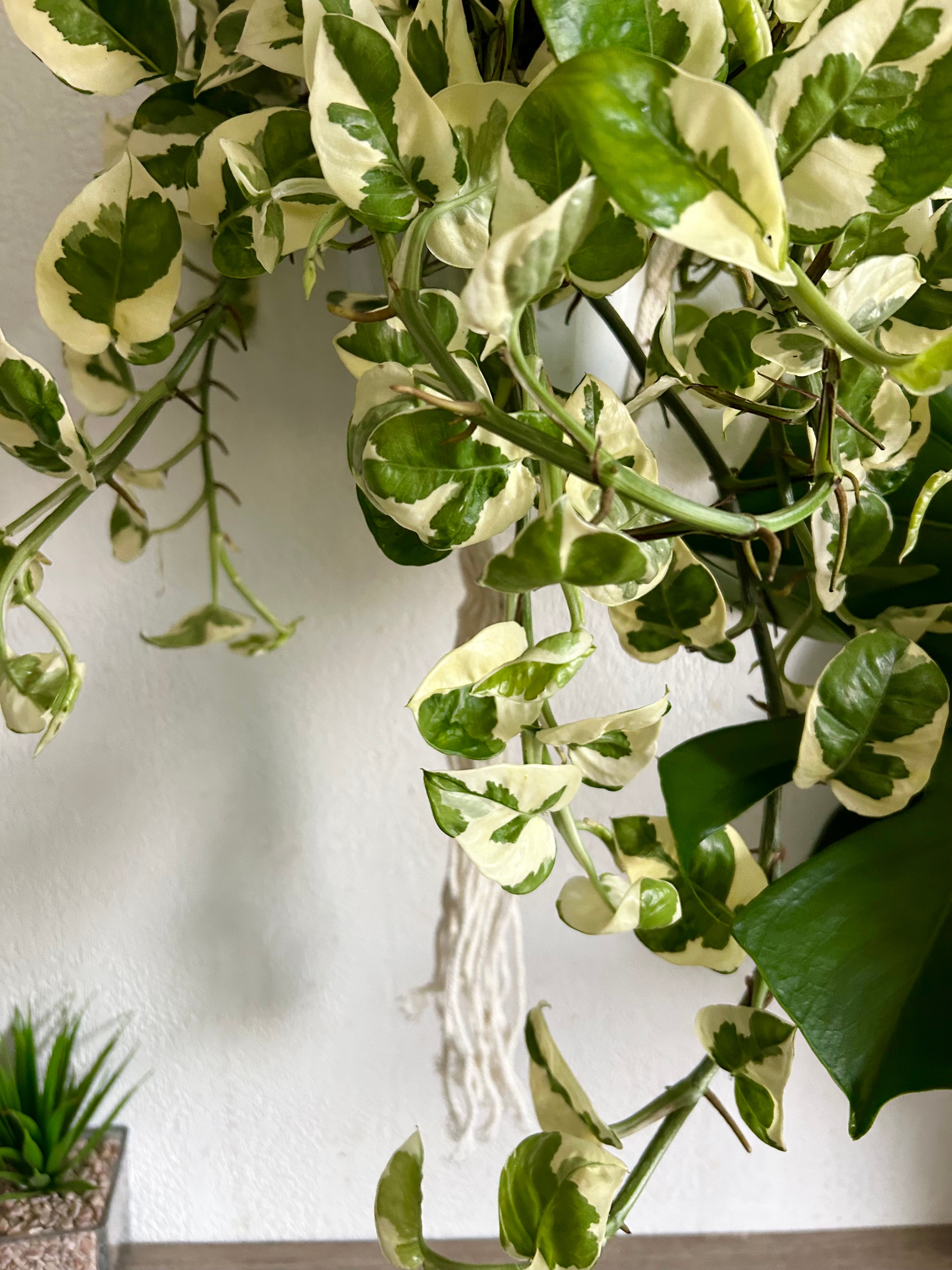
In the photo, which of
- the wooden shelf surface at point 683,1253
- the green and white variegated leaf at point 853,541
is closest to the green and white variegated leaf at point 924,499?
the green and white variegated leaf at point 853,541

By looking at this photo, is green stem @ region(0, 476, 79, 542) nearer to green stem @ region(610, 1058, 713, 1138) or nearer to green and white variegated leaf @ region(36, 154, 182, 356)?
green and white variegated leaf @ region(36, 154, 182, 356)

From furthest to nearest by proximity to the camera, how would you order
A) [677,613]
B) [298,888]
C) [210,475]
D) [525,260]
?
[298,888], [210,475], [677,613], [525,260]

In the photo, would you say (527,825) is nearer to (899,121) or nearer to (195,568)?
(899,121)

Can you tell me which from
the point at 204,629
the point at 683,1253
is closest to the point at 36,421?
the point at 204,629

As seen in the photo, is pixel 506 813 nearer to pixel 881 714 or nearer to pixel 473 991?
pixel 881 714

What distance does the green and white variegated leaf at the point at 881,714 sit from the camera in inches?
13.2

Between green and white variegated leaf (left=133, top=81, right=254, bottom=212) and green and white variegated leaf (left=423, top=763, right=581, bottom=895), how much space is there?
23 centimetres

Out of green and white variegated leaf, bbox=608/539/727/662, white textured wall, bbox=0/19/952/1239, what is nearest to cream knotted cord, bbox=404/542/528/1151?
white textured wall, bbox=0/19/952/1239

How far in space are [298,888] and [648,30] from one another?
0.58 metres

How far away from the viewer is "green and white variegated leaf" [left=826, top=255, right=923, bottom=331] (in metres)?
0.27

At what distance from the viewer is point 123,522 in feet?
1.80

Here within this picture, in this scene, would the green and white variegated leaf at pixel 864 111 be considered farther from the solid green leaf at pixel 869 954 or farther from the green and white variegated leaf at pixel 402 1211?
the green and white variegated leaf at pixel 402 1211

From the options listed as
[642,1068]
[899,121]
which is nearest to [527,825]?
[899,121]

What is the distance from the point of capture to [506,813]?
0.30m
